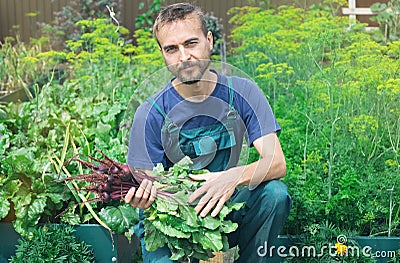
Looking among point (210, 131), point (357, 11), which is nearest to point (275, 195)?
point (210, 131)

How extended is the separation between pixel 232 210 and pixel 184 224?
264 millimetres

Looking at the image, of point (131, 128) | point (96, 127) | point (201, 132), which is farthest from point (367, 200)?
point (96, 127)

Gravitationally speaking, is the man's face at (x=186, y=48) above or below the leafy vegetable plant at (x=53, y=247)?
above

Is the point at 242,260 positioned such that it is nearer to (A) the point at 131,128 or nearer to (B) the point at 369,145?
(A) the point at 131,128

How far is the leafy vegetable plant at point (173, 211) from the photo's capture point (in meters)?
2.86

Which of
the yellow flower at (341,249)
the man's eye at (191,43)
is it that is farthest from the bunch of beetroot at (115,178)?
the yellow flower at (341,249)

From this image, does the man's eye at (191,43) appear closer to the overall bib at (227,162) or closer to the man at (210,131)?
the man at (210,131)

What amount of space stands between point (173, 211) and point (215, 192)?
0.19m

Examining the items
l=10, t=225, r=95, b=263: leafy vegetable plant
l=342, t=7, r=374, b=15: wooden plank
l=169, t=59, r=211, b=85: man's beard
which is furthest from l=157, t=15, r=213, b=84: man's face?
l=342, t=7, r=374, b=15: wooden plank

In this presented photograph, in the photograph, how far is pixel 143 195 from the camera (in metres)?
2.83

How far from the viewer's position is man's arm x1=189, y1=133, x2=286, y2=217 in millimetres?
2852

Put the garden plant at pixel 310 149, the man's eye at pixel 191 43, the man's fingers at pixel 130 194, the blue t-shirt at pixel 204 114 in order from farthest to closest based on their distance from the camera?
1. the garden plant at pixel 310 149
2. the blue t-shirt at pixel 204 114
3. the man's eye at pixel 191 43
4. the man's fingers at pixel 130 194

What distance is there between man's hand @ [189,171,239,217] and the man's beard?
41 cm

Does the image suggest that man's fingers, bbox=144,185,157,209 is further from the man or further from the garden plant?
the garden plant
